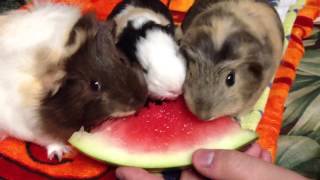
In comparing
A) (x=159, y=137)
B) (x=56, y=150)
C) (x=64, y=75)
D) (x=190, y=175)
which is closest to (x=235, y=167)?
(x=190, y=175)

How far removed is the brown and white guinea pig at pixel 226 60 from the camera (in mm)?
1281

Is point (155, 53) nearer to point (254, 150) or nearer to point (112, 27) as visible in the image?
point (112, 27)

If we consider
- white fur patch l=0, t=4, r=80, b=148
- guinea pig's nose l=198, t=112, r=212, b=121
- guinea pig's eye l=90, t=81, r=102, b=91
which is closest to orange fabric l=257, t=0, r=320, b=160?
guinea pig's nose l=198, t=112, r=212, b=121

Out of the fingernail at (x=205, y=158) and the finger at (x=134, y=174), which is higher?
the fingernail at (x=205, y=158)

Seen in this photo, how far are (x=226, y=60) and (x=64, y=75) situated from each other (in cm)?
42

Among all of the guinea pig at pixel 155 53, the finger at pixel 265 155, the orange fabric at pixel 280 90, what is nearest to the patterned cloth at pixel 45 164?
the orange fabric at pixel 280 90

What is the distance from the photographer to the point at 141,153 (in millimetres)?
1320

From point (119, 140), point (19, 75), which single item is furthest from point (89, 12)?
point (119, 140)

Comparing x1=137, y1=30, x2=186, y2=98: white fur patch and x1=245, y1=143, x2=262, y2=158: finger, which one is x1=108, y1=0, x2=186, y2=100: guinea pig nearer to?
x1=137, y1=30, x2=186, y2=98: white fur patch

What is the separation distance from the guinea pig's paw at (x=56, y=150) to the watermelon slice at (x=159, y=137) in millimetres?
166

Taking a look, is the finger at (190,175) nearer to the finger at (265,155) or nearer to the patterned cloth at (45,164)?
the patterned cloth at (45,164)

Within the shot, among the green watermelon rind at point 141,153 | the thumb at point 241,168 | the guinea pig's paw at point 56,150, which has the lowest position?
the guinea pig's paw at point 56,150

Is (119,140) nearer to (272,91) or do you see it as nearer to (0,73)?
(0,73)

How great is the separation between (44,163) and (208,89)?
A: 57 cm
